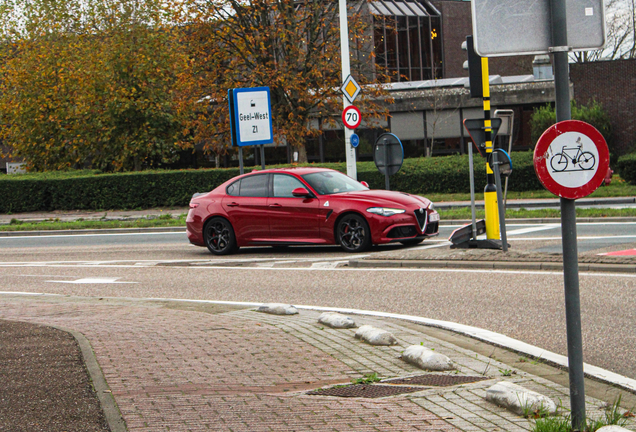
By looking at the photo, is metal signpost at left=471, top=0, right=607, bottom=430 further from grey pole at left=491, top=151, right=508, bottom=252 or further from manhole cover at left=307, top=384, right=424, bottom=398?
grey pole at left=491, top=151, right=508, bottom=252

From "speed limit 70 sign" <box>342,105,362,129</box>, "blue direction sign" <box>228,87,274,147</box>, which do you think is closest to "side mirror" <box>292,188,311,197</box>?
"blue direction sign" <box>228,87,274,147</box>

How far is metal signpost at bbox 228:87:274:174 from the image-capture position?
17.8 meters

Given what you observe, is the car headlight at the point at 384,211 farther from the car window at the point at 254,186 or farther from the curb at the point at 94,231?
the curb at the point at 94,231

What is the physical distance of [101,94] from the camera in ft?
117

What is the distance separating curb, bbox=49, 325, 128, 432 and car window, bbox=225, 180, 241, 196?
8348mm

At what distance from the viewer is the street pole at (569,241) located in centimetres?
398

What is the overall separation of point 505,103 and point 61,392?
1242 inches

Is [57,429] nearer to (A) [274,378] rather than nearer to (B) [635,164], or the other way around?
(A) [274,378]

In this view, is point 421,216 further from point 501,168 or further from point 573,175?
point 573,175

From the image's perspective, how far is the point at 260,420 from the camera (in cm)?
444

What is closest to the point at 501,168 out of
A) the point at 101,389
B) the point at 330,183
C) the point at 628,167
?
the point at 330,183

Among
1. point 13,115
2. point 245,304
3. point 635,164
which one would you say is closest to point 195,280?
point 245,304

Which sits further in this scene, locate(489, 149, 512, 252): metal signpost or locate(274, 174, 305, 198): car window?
locate(274, 174, 305, 198): car window

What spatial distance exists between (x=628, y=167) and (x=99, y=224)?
16777mm
